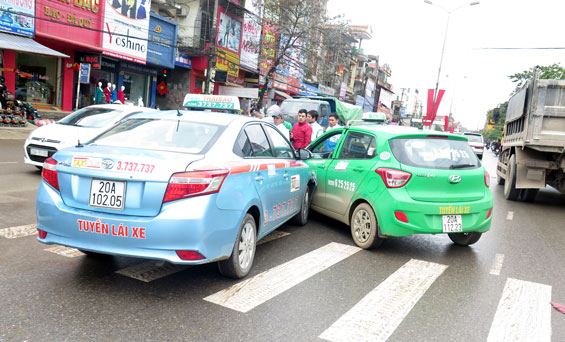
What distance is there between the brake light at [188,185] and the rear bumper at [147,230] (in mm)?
46

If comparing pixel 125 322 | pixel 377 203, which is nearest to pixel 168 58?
pixel 377 203

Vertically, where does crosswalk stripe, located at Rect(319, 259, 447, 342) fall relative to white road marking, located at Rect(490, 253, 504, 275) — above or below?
below

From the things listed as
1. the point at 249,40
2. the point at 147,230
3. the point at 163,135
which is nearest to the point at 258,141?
the point at 163,135

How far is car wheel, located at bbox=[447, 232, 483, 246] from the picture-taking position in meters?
6.06

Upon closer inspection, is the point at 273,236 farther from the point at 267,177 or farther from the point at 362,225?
the point at 267,177

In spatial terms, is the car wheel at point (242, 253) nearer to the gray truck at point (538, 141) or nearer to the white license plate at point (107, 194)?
the white license plate at point (107, 194)

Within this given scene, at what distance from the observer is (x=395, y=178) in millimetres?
5324

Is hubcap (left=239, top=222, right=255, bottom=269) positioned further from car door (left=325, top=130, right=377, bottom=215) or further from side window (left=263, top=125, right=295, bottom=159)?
car door (left=325, top=130, right=377, bottom=215)

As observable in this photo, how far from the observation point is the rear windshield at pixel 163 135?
4047mm

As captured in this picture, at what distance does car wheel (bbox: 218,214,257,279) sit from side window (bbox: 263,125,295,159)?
1.30 meters

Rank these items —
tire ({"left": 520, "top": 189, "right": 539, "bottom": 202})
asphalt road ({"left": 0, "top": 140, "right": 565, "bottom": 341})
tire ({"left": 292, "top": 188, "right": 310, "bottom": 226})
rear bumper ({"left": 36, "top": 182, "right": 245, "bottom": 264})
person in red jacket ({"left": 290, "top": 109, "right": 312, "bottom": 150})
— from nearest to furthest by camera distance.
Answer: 1. asphalt road ({"left": 0, "top": 140, "right": 565, "bottom": 341})
2. rear bumper ({"left": 36, "top": 182, "right": 245, "bottom": 264})
3. tire ({"left": 292, "top": 188, "right": 310, "bottom": 226})
4. person in red jacket ({"left": 290, "top": 109, "right": 312, "bottom": 150})
5. tire ({"left": 520, "top": 189, "right": 539, "bottom": 202})

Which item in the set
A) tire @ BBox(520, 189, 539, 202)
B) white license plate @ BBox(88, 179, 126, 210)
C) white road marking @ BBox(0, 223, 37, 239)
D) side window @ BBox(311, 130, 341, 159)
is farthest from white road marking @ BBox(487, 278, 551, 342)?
tire @ BBox(520, 189, 539, 202)

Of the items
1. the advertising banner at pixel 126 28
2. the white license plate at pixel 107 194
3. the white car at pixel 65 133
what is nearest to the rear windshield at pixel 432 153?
the white license plate at pixel 107 194

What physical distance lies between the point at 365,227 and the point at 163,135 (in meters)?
2.83
